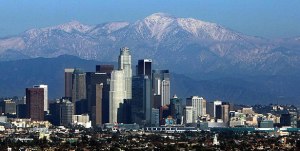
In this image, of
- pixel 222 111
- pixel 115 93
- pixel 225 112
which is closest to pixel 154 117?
pixel 115 93

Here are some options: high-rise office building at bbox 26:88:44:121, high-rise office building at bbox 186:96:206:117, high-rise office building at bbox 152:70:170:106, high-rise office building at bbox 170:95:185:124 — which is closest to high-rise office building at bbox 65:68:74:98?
high-rise office building at bbox 152:70:170:106

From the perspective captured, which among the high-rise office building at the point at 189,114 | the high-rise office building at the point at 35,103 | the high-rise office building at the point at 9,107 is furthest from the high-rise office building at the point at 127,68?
the high-rise office building at the point at 9,107

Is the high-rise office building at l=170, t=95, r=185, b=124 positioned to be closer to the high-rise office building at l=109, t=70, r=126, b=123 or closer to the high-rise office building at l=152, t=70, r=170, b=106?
the high-rise office building at l=152, t=70, r=170, b=106

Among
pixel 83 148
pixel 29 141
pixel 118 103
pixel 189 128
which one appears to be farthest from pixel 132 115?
pixel 83 148

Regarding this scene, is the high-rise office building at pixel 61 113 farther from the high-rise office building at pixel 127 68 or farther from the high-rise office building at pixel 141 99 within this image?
the high-rise office building at pixel 127 68

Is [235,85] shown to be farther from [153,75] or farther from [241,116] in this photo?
[241,116]

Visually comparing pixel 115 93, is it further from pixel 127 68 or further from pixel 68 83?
pixel 68 83

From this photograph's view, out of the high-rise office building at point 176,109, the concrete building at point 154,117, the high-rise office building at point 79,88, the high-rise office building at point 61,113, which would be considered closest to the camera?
the high-rise office building at point 61,113
